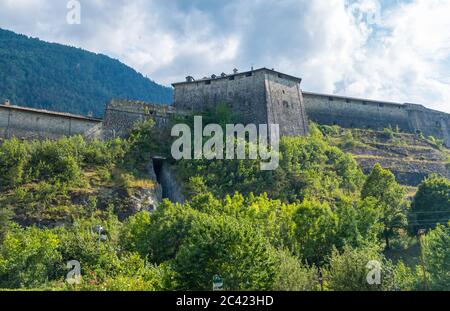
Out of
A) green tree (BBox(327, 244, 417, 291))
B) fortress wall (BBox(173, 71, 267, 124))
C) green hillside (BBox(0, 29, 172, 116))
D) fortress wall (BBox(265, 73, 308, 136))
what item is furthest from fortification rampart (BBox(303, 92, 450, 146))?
green hillside (BBox(0, 29, 172, 116))

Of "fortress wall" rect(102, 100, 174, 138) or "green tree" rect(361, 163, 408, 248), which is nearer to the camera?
"green tree" rect(361, 163, 408, 248)

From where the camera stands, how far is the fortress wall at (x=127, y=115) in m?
46.1

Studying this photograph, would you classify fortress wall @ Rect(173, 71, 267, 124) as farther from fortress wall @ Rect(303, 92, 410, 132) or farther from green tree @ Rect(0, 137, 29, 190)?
green tree @ Rect(0, 137, 29, 190)

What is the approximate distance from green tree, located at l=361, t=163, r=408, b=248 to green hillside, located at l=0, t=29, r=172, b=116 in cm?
7947

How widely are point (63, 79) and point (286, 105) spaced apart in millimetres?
83175

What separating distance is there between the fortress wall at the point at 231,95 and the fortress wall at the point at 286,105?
104 centimetres

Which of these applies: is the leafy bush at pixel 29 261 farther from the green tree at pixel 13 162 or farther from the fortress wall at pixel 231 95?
the fortress wall at pixel 231 95

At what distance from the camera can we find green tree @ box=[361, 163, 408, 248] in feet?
126

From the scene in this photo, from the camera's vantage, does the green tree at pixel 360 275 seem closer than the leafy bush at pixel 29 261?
Yes

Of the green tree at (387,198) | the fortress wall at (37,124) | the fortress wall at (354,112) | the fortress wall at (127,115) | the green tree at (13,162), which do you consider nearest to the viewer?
the green tree at (13,162)

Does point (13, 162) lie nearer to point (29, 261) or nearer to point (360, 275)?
point (29, 261)

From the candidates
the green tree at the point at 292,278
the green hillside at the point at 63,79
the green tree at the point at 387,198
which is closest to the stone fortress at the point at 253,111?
the green tree at the point at 387,198

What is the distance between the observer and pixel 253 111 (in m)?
51.6
